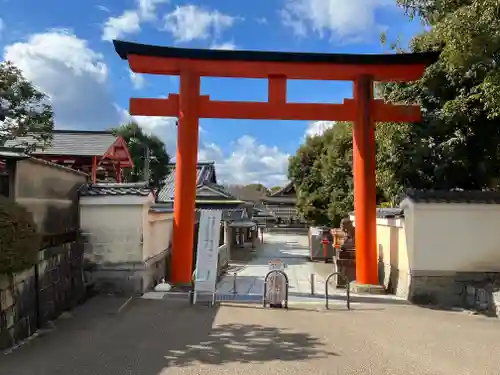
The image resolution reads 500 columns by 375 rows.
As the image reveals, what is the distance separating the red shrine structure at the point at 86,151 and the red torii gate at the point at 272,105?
8138mm

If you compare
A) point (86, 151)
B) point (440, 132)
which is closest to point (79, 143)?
A: point (86, 151)

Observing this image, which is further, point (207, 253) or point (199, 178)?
point (199, 178)

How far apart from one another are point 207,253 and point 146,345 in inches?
155

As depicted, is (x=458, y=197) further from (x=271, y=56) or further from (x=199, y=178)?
(x=199, y=178)

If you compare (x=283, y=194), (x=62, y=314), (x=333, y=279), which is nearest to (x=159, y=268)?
(x=62, y=314)

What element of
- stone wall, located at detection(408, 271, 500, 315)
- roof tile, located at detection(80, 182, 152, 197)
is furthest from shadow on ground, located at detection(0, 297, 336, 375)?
stone wall, located at detection(408, 271, 500, 315)

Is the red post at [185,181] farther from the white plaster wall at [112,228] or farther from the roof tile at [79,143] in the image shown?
the roof tile at [79,143]

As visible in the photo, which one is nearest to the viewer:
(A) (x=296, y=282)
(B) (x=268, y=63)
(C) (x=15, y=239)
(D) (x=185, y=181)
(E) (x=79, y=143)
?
(C) (x=15, y=239)

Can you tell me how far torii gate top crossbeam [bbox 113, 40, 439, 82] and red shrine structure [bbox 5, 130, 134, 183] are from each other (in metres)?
8.28

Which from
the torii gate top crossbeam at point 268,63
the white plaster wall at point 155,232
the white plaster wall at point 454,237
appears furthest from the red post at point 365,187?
the white plaster wall at point 155,232

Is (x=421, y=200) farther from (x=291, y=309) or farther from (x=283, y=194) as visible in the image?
(x=283, y=194)

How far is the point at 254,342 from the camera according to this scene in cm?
685

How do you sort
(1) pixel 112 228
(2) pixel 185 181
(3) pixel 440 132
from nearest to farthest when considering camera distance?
(1) pixel 112 228
(2) pixel 185 181
(3) pixel 440 132

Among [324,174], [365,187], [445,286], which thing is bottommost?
[445,286]
